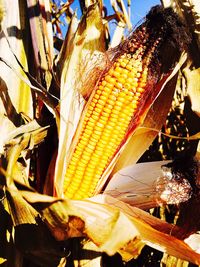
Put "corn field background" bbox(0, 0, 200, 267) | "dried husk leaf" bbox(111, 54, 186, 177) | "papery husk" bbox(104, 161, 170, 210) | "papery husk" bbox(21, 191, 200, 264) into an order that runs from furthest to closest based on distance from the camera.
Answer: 1. "dried husk leaf" bbox(111, 54, 186, 177)
2. "papery husk" bbox(104, 161, 170, 210)
3. "corn field background" bbox(0, 0, 200, 267)
4. "papery husk" bbox(21, 191, 200, 264)

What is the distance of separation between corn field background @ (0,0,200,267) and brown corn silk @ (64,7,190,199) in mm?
32

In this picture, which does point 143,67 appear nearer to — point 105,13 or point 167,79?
point 167,79

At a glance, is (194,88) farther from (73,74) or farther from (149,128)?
(73,74)

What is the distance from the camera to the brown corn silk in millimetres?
1159

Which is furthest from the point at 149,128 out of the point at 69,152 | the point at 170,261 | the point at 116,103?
the point at 170,261

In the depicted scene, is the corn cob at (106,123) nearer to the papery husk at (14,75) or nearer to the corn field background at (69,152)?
the corn field background at (69,152)

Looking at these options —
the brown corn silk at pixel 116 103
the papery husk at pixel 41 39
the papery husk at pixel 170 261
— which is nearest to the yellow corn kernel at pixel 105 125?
the brown corn silk at pixel 116 103

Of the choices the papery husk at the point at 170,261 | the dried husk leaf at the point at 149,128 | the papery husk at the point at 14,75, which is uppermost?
the papery husk at the point at 14,75

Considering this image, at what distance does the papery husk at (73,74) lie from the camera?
1098mm

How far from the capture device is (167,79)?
122cm

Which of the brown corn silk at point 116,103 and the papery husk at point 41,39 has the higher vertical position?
the papery husk at point 41,39

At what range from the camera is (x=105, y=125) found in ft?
3.84

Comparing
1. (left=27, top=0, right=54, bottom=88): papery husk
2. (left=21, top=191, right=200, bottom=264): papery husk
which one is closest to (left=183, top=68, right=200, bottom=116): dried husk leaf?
(left=27, top=0, right=54, bottom=88): papery husk

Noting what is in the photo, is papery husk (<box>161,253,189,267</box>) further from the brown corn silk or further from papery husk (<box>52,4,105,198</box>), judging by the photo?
papery husk (<box>52,4,105,198</box>)
